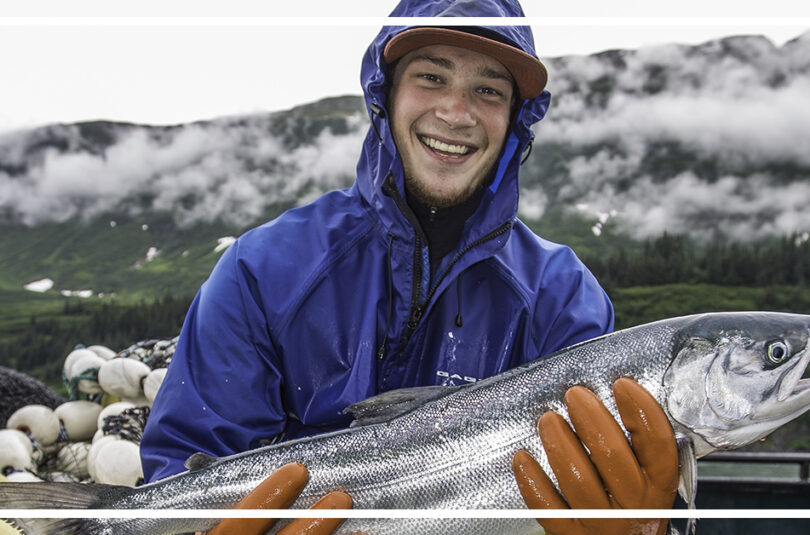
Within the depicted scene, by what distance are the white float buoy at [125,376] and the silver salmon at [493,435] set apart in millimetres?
3205

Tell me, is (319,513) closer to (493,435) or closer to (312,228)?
(493,435)

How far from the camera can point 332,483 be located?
7.41ft

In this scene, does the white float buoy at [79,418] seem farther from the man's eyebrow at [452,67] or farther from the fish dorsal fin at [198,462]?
the man's eyebrow at [452,67]

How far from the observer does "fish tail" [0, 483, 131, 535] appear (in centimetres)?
218

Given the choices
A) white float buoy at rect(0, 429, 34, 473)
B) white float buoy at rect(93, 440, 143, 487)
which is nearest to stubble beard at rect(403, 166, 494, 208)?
white float buoy at rect(93, 440, 143, 487)

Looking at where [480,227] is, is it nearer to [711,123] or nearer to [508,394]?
[508,394]

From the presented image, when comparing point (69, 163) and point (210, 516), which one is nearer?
point (210, 516)

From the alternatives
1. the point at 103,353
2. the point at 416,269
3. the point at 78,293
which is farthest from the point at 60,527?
the point at 78,293

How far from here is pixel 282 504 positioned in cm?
218

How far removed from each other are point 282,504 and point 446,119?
2187 millimetres

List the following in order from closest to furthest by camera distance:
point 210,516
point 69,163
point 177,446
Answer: point 210,516 → point 177,446 → point 69,163

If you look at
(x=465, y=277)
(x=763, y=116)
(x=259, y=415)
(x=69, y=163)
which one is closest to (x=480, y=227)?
(x=465, y=277)

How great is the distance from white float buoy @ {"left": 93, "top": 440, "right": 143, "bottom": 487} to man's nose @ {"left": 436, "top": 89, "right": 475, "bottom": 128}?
3495 millimetres

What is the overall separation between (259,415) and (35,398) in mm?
4575
